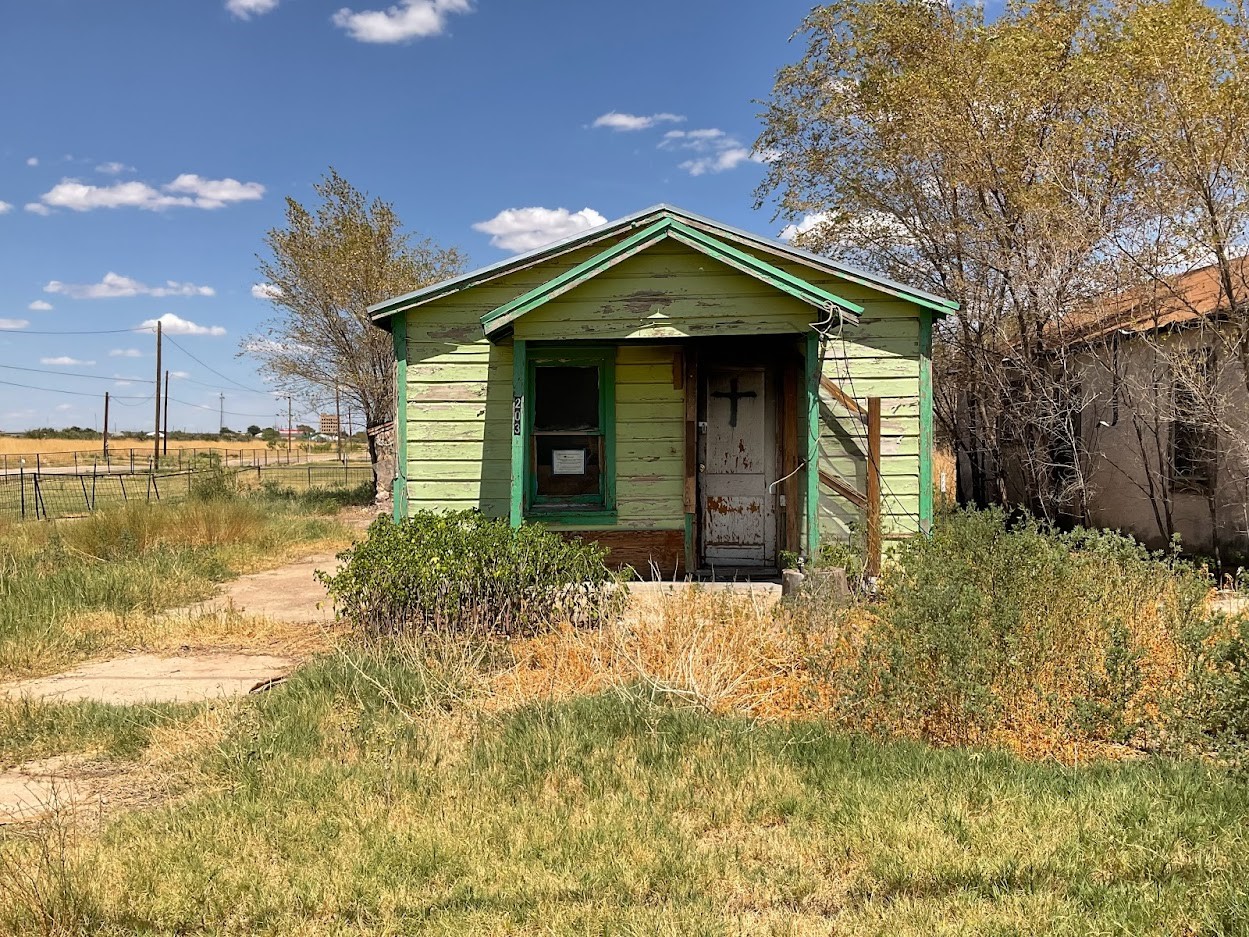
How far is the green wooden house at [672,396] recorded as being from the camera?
7652 millimetres

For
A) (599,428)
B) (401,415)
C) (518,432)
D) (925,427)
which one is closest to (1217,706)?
(925,427)

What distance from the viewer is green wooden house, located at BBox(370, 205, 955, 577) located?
765 cm

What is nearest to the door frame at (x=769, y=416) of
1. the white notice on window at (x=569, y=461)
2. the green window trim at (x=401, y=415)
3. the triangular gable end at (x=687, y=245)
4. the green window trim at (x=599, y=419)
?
the green window trim at (x=599, y=419)

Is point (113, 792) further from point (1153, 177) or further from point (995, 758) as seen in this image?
point (1153, 177)

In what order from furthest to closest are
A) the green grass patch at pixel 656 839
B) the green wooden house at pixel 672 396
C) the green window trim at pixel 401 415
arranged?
the green window trim at pixel 401 415 → the green wooden house at pixel 672 396 → the green grass patch at pixel 656 839

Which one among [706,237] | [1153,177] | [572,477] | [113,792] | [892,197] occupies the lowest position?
[113,792]

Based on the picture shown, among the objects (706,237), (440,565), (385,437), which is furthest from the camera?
(385,437)

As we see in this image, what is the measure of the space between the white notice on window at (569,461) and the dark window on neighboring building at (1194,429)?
6.35 meters

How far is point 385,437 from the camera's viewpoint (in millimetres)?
20438

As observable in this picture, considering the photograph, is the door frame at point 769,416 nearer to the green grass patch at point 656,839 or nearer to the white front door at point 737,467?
the white front door at point 737,467

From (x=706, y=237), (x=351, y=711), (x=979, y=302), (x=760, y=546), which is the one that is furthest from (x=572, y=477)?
(x=979, y=302)

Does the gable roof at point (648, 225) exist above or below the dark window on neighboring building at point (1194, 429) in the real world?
above

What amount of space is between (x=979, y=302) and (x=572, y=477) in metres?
7.01

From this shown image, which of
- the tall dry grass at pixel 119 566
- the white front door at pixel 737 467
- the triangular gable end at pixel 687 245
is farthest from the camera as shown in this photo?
the white front door at pixel 737 467
